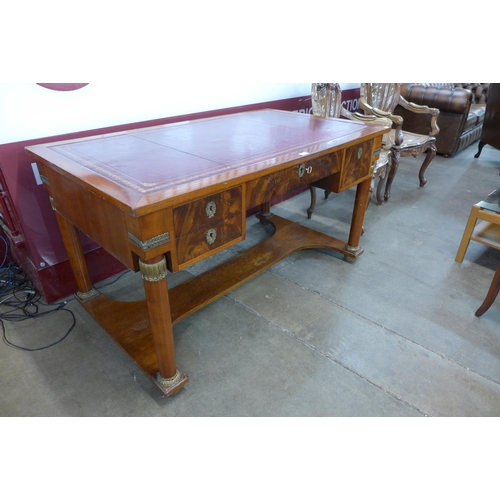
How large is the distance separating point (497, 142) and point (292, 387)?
303 centimetres

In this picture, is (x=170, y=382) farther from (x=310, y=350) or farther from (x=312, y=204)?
(x=312, y=204)

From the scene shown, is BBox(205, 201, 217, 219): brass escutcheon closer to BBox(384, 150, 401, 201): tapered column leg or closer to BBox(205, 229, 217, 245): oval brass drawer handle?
BBox(205, 229, 217, 245): oval brass drawer handle

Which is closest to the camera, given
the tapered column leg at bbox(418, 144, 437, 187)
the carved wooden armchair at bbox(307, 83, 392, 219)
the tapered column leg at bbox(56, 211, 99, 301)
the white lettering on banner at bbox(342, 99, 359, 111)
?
the tapered column leg at bbox(56, 211, 99, 301)

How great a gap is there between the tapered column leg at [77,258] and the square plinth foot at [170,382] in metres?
0.70

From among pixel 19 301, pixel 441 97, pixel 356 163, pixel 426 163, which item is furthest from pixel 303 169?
pixel 441 97

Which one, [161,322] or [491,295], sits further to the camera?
[491,295]

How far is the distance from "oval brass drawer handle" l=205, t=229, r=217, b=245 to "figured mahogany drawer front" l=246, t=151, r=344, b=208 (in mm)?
200

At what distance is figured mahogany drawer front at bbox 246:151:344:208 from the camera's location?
1410 mm

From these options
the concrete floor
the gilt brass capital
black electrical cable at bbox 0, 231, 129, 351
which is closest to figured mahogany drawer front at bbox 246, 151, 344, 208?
the gilt brass capital

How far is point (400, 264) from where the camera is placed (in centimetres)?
234

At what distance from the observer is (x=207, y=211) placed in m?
1.23

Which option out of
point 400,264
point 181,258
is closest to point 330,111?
point 400,264

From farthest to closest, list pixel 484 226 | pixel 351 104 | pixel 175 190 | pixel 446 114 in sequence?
pixel 446 114
pixel 351 104
pixel 484 226
pixel 175 190

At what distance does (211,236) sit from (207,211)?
10cm
